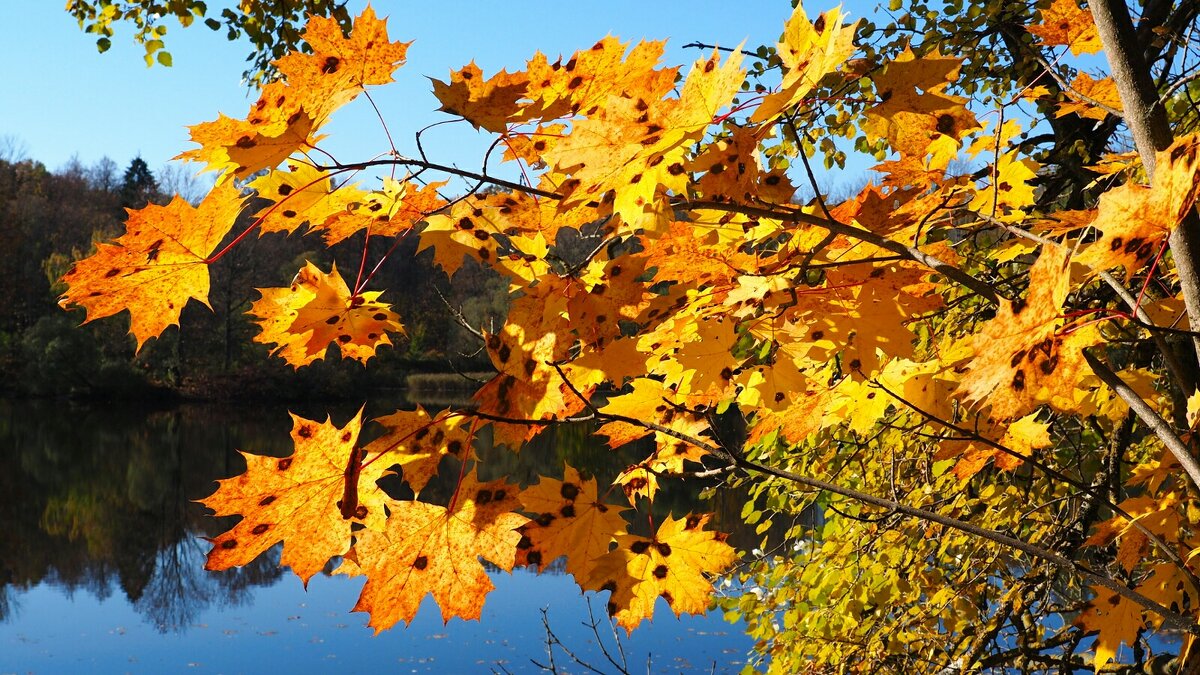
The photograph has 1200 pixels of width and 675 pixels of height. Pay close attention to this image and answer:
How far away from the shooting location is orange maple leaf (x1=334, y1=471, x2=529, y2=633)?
43.7 inches

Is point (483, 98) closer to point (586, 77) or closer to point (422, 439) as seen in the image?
point (586, 77)

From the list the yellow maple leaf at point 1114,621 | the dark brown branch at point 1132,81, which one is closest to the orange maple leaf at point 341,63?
the dark brown branch at point 1132,81

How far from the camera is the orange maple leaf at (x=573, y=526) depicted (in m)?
1.30

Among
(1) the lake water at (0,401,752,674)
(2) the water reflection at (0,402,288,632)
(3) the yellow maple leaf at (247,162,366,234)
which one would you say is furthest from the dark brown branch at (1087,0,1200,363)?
(2) the water reflection at (0,402,288,632)

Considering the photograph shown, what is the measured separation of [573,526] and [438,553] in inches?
9.4

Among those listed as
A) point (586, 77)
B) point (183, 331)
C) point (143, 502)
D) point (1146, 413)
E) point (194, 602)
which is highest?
point (183, 331)

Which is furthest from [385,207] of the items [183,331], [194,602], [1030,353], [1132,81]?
[183,331]

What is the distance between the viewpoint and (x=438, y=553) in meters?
1.14

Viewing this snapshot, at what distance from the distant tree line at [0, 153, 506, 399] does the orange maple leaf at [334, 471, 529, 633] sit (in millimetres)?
21138

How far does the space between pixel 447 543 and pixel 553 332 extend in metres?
0.29

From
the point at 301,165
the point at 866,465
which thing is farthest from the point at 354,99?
the point at 866,465

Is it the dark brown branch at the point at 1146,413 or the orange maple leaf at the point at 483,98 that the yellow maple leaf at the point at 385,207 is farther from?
the dark brown branch at the point at 1146,413

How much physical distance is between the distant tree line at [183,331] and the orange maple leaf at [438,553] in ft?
69.3

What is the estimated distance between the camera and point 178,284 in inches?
44.7
